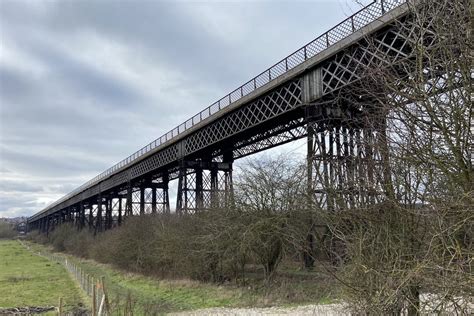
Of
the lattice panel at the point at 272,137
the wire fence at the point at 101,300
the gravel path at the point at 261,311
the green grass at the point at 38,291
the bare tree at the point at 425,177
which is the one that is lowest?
the green grass at the point at 38,291

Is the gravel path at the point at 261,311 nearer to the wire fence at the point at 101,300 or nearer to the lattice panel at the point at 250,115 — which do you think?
the wire fence at the point at 101,300

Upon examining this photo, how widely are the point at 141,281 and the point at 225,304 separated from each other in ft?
30.3

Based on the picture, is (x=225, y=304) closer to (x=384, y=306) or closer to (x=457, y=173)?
(x=384, y=306)

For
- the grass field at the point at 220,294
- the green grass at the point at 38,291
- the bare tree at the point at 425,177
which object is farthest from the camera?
the green grass at the point at 38,291

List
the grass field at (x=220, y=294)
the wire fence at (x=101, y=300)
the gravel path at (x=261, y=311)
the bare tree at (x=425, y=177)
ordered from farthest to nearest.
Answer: the grass field at (x=220, y=294) < the gravel path at (x=261, y=311) < the wire fence at (x=101, y=300) < the bare tree at (x=425, y=177)

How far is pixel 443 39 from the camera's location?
3.96m

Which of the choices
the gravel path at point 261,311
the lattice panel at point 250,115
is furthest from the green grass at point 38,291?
the lattice panel at point 250,115

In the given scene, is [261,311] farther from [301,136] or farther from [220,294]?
[301,136]

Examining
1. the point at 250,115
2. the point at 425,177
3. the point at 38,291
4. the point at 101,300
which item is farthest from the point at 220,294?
the point at 425,177

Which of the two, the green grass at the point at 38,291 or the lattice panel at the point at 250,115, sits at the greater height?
the lattice panel at the point at 250,115

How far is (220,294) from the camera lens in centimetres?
1670

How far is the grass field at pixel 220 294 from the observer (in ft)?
46.4

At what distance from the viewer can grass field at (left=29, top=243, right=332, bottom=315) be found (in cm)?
1414

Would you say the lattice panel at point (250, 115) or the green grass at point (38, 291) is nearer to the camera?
the green grass at point (38, 291)
